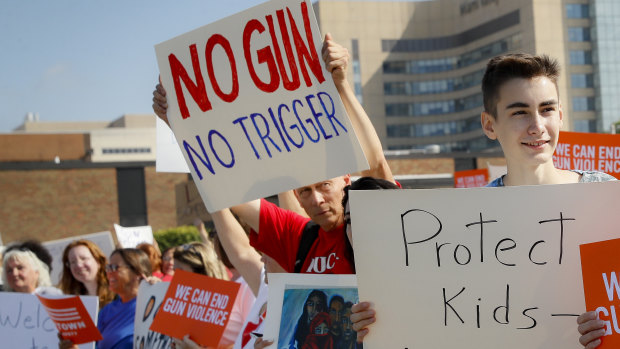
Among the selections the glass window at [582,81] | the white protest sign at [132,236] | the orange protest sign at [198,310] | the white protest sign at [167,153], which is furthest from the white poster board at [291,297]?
the glass window at [582,81]

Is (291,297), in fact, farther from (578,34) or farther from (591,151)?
(578,34)

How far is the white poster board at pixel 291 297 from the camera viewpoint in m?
3.01

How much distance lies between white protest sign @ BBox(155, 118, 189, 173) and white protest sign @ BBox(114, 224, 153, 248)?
6088mm

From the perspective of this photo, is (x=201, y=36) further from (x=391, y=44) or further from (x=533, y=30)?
(x=391, y=44)

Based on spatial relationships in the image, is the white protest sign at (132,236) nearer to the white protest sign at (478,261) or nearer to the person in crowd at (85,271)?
the person in crowd at (85,271)

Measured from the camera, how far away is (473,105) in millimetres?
105125

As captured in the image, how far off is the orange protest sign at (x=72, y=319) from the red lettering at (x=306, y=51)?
265 centimetres

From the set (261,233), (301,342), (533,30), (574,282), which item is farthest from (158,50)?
(533,30)

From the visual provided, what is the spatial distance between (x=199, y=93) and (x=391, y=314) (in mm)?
1371

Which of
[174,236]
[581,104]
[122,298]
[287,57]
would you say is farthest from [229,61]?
[581,104]

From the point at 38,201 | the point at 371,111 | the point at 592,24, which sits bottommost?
the point at 38,201

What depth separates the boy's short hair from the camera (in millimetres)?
2590

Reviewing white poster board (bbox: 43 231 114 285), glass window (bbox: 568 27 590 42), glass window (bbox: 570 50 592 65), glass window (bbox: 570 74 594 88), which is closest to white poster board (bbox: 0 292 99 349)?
white poster board (bbox: 43 231 114 285)

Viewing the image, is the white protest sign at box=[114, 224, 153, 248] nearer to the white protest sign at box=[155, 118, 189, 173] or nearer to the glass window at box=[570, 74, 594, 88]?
the white protest sign at box=[155, 118, 189, 173]
